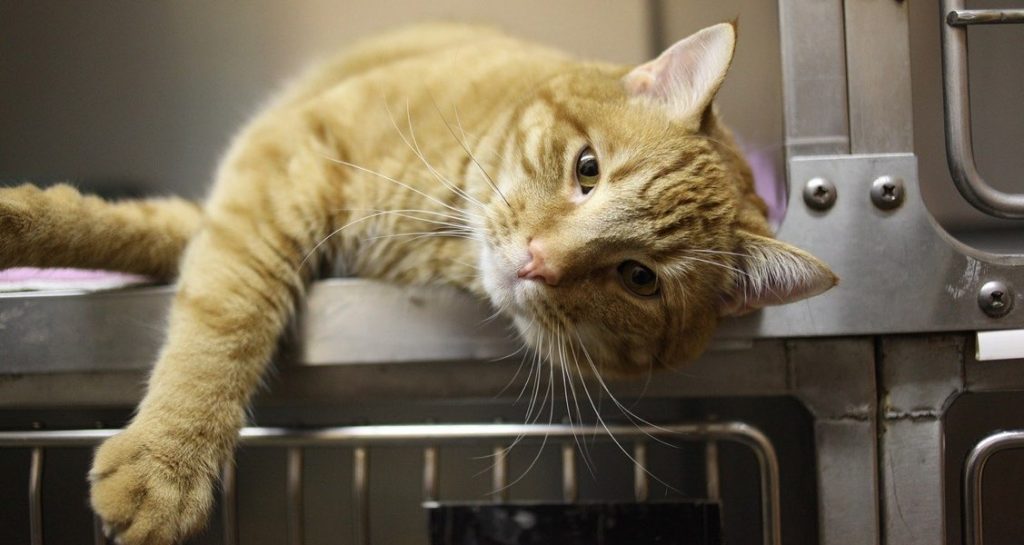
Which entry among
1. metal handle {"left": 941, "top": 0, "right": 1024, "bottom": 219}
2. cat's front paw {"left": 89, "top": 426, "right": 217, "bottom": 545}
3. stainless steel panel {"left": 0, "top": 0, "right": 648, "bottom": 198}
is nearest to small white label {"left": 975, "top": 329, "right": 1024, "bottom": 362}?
metal handle {"left": 941, "top": 0, "right": 1024, "bottom": 219}

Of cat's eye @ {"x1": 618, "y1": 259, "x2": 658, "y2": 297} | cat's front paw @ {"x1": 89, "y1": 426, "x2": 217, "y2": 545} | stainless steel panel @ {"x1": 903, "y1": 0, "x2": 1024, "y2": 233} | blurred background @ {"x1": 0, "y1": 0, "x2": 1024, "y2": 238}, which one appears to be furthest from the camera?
blurred background @ {"x1": 0, "y1": 0, "x2": 1024, "y2": 238}

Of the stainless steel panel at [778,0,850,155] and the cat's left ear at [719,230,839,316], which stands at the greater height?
the stainless steel panel at [778,0,850,155]

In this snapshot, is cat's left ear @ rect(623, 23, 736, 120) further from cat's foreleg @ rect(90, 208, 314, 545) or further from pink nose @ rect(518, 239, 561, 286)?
cat's foreleg @ rect(90, 208, 314, 545)

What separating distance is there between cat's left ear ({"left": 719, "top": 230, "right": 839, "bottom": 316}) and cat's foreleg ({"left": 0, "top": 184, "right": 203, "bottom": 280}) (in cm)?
89

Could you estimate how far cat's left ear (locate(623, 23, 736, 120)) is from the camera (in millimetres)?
887

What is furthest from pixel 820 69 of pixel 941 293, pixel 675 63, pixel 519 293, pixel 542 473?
pixel 542 473

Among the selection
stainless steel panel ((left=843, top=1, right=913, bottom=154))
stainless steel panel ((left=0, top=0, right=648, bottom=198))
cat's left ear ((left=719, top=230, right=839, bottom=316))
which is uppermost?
stainless steel panel ((left=0, top=0, right=648, bottom=198))

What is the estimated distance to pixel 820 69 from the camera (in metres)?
0.90

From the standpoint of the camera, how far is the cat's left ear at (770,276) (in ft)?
2.67

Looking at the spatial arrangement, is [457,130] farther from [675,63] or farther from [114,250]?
[114,250]

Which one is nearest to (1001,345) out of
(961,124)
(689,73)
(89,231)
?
(961,124)

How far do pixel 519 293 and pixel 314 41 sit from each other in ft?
3.05

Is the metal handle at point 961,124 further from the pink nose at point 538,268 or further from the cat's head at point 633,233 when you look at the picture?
the pink nose at point 538,268

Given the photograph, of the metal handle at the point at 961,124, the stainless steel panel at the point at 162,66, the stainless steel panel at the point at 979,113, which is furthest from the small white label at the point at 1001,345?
the stainless steel panel at the point at 162,66
